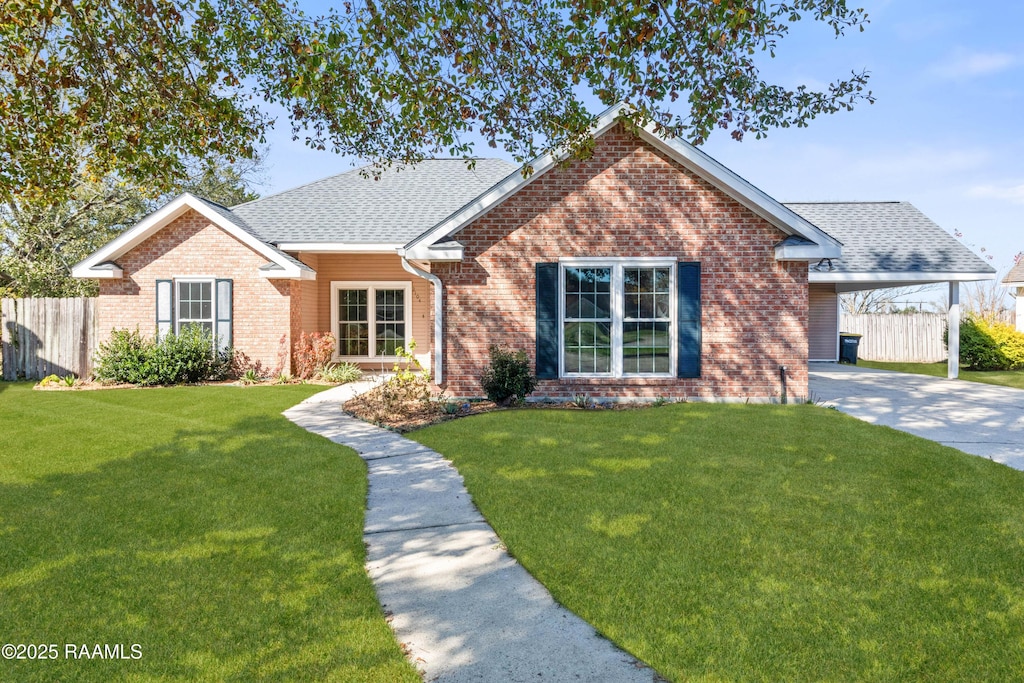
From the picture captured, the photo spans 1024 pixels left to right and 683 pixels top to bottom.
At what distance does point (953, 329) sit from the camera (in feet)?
51.4

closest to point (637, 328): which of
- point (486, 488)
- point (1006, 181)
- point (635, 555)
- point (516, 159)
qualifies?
point (516, 159)

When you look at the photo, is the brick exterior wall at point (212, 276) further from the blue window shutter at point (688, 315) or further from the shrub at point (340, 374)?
the blue window shutter at point (688, 315)

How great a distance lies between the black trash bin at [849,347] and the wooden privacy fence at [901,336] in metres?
1.82

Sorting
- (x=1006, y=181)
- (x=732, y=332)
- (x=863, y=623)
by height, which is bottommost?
(x=863, y=623)

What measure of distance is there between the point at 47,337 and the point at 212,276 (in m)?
4.64

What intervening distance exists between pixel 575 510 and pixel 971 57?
1580 centimetres

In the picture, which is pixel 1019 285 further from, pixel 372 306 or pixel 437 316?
pixel 437 316

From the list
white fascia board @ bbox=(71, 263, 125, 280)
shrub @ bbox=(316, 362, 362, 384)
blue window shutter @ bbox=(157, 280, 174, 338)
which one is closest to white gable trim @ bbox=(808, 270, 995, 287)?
shrub @ bbox=(316, 362, 362, 384)

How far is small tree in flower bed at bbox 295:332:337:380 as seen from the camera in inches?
594

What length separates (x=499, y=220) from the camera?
37.2 feet

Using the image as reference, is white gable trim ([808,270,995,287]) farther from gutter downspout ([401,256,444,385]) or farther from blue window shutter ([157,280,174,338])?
blue window shutter ([157,280,174,338])

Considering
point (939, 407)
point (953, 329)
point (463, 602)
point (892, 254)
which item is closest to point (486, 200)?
point (463, 602)

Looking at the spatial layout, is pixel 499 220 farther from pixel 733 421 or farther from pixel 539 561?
pixel 539 561

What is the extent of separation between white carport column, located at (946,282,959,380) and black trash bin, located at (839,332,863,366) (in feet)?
18.0
